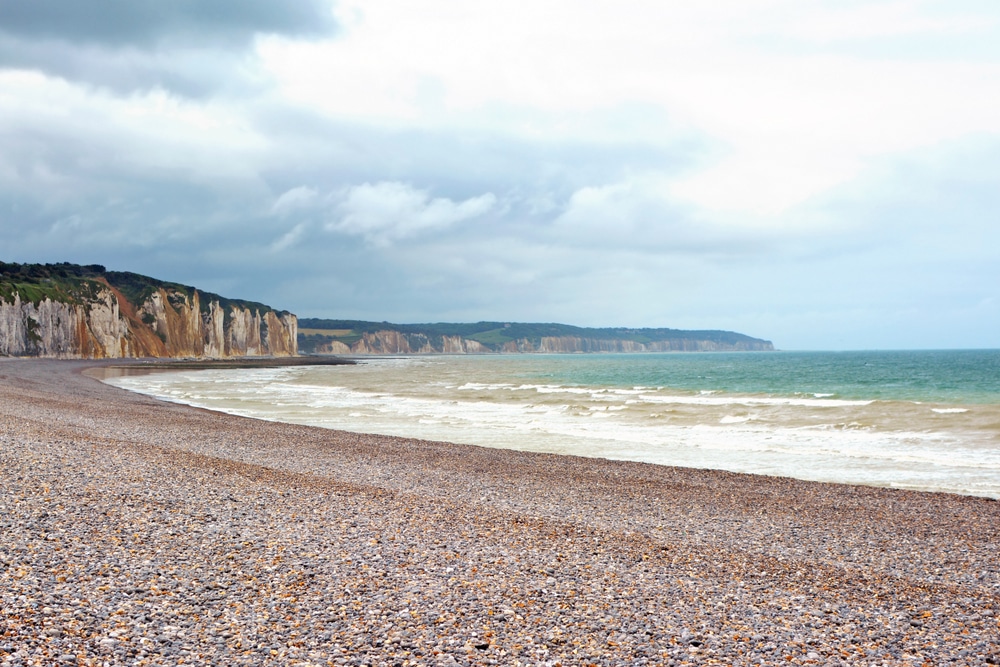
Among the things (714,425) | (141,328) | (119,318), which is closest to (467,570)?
(714,425)

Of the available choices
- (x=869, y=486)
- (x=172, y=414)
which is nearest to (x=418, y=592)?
(x=869, y=486)

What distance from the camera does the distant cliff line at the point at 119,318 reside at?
8781 centimetres

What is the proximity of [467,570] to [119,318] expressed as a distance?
118125 mm

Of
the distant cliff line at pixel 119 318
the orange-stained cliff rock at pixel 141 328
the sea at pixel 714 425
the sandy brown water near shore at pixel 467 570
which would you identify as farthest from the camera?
the distant cliff line at pixel 119 318

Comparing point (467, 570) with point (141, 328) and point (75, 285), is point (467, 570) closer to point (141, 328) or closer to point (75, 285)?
point (75, 285)

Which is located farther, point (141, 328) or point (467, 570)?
point (141, 328)

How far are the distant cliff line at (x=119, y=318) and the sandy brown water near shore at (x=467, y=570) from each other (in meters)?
89.8

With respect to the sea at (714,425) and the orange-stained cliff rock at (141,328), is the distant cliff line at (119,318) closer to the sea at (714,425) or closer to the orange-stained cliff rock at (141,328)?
the orange-stained cliff rock at (141,328)

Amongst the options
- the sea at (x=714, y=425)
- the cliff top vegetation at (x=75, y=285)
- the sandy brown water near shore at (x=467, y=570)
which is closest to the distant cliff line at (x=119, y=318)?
the cliff top vegetation at (x=75, y=285)

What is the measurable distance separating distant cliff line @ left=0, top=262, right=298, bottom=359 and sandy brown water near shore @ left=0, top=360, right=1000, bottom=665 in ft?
295

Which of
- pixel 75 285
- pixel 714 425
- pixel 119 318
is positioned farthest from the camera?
pixel 119 318

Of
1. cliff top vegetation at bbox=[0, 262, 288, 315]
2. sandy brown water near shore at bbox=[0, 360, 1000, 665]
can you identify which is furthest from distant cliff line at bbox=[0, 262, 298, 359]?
sandy brown water near shore at bbox=[0, 360, 1000, 665]

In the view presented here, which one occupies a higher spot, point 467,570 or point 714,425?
point 467,570

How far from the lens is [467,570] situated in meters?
6.87
